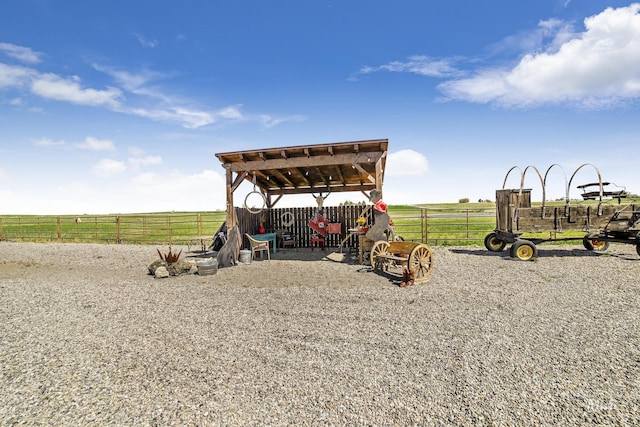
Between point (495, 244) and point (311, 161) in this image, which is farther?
point (495, 244)

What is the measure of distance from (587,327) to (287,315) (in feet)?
14.8

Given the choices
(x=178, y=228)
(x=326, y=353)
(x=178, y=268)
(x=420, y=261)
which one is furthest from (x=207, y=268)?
(x=178, y=228)

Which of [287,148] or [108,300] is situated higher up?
[287,148]

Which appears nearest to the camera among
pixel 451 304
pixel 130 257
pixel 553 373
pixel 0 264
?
pixel 553 373

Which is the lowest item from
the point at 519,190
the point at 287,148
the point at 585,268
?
the point at 585,268

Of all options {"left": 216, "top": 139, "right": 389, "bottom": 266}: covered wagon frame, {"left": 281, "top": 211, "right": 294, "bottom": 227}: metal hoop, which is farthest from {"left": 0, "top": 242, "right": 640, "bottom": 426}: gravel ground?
{"left": 281, "top": 211, "right": 294, "bottom": 227}: metal hoop

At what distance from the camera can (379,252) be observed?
8719 millimetres

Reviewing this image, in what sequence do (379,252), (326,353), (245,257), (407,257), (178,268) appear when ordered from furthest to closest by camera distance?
(245,257), (178,268), (379,252), (407,257), (326,353)

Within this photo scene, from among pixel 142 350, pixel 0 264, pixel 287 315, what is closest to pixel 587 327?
pixel 287 315

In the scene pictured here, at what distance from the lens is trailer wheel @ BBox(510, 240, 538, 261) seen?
10.1m

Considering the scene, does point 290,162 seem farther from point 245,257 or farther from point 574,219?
point 574,219

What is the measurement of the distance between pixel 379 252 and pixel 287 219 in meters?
6.35

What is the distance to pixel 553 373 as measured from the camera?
132 inches

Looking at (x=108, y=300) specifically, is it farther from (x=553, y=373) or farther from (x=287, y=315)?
(x=553, y=373)
